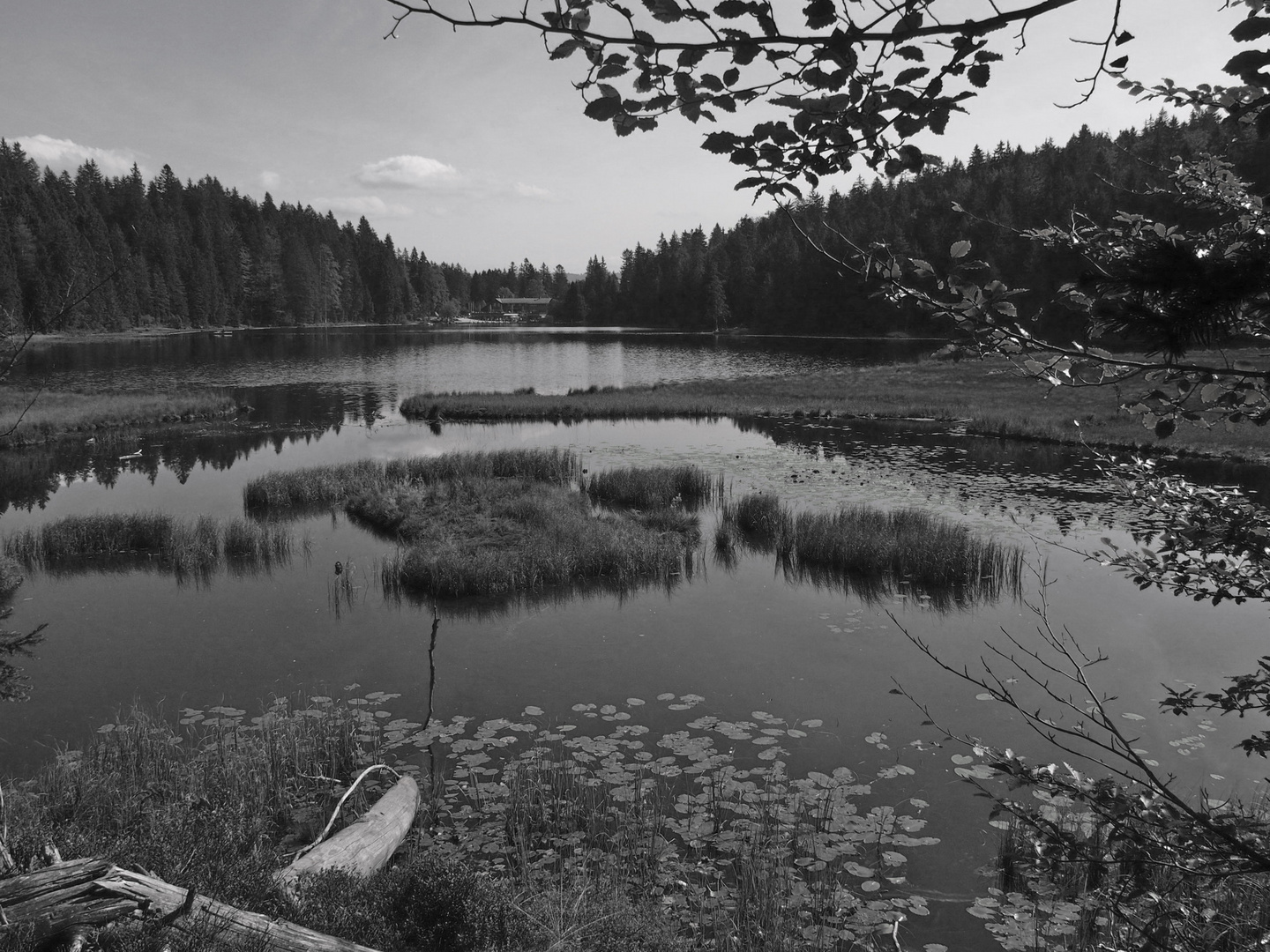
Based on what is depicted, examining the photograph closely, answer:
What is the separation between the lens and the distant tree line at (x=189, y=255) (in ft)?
311

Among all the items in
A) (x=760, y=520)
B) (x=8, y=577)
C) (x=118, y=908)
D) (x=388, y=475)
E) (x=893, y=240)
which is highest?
(x=893, y=240)

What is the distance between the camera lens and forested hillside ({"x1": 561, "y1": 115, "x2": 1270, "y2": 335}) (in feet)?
289

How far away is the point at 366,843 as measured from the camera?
6.45m

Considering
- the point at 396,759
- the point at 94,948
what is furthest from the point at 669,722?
the point at 94,948

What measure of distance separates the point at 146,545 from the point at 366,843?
13.7 m

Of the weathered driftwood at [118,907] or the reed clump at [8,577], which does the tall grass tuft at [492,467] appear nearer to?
the reed clump at [8,577]

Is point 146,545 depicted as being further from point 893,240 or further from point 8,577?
point 893,240

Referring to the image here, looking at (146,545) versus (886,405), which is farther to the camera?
(886,405)

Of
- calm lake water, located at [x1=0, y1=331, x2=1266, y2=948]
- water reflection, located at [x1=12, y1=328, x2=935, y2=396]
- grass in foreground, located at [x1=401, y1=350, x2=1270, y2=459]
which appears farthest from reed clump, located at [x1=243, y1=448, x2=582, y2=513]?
water reflection, located at [x1=12, y1=328, x2=935, y2=396]

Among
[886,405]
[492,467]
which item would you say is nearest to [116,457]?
[492,467]

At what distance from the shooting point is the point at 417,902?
543 cm

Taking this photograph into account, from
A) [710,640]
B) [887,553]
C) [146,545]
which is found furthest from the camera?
[146,545]

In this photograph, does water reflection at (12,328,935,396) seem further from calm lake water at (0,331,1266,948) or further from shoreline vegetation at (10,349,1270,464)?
calm lake water at (0,331,1266,948)

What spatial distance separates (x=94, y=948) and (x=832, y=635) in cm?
1011
